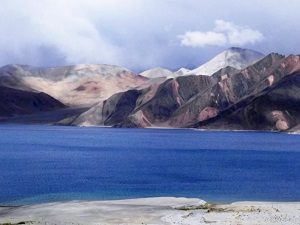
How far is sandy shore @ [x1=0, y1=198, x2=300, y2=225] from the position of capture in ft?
179

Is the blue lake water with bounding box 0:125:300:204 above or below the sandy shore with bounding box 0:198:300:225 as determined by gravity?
above

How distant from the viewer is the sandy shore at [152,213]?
54656 mm

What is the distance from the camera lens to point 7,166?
126 meters

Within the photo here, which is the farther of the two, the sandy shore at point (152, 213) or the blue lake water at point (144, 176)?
the blue lake water at point (144, 176)

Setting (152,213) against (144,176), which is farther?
(144,176)

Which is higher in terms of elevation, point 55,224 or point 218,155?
point 218,155

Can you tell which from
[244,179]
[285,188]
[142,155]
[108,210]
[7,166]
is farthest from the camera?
[142,155]

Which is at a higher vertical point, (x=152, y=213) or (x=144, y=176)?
(x=144, y=176)

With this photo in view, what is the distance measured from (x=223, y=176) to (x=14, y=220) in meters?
57.6

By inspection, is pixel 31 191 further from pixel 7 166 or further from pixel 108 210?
pixel 7 166

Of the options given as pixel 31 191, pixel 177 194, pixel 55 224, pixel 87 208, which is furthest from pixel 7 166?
pixel 55 224

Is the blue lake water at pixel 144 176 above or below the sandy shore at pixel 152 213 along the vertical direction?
above

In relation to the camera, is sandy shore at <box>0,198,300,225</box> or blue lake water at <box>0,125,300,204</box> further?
blue lake water at <box>0,125,300,204</box>

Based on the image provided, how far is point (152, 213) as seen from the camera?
198 feet
